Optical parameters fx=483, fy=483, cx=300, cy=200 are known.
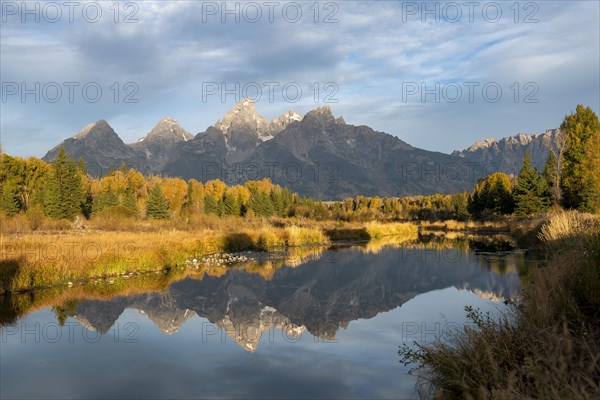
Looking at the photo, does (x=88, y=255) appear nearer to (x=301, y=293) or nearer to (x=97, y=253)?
(x=97, y=253)

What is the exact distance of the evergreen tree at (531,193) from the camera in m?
56.9

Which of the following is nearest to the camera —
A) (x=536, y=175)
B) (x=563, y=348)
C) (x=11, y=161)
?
(x=563, y=348)

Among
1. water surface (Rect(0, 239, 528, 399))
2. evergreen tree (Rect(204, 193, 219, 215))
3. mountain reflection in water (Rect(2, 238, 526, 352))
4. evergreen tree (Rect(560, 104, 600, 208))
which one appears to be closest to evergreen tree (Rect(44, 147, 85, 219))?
evergreen tree (Rect(204, 193, 219, 215))

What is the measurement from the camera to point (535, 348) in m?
6.60

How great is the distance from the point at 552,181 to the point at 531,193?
263cm

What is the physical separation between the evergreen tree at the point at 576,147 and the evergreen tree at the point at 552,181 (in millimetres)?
762

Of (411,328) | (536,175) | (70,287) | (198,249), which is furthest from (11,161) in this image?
(411,328)

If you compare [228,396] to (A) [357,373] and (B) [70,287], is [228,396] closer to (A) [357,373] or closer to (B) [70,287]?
(A) [357,373]

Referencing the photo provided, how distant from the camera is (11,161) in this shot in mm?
84562

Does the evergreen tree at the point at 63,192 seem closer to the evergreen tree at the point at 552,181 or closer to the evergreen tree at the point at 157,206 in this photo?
the evergreen tree at the point at 157,206

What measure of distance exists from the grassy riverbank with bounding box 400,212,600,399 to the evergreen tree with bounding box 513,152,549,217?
170 feet

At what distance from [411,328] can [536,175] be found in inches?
2022

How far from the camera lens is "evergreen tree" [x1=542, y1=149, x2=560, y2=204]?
51281mm

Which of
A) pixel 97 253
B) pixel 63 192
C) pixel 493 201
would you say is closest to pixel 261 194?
pixel 63 192
